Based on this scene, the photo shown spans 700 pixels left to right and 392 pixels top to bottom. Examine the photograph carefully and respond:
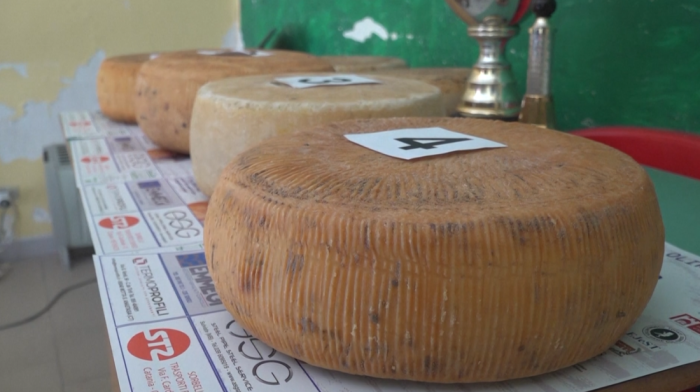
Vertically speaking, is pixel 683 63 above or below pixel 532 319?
above

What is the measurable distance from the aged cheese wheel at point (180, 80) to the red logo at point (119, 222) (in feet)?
0.97

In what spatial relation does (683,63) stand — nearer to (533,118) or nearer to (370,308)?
(533,118)

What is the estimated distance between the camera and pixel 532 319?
516mm

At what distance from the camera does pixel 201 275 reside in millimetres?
818

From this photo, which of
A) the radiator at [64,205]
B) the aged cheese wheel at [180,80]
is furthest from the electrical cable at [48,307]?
the aged cheese wheel at [180,80]

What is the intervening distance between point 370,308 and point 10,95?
8.58 ft

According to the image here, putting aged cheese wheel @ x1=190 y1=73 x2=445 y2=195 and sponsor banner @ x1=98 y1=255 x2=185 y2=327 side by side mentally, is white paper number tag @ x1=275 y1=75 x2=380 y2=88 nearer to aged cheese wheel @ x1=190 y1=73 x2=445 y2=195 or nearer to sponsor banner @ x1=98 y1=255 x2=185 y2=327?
aged cheese wheel @ x1=190 y1=73 x2=445 y2=195

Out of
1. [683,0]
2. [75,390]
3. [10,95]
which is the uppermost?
[683,0]

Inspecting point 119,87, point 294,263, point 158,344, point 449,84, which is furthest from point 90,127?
point 294,263

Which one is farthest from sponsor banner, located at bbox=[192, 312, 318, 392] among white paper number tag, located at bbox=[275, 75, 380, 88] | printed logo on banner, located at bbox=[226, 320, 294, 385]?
white paper number tag, located at bbox=[275, 75, 380, 88]

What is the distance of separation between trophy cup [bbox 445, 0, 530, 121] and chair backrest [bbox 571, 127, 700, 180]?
0.16m

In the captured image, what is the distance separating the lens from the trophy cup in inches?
43.0

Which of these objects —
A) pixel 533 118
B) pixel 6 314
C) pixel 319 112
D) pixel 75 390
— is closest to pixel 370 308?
pixel 319 112

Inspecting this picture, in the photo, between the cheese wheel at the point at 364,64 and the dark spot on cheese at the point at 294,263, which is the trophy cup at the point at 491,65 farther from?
the dark spot on cheese at the point at 294,263
